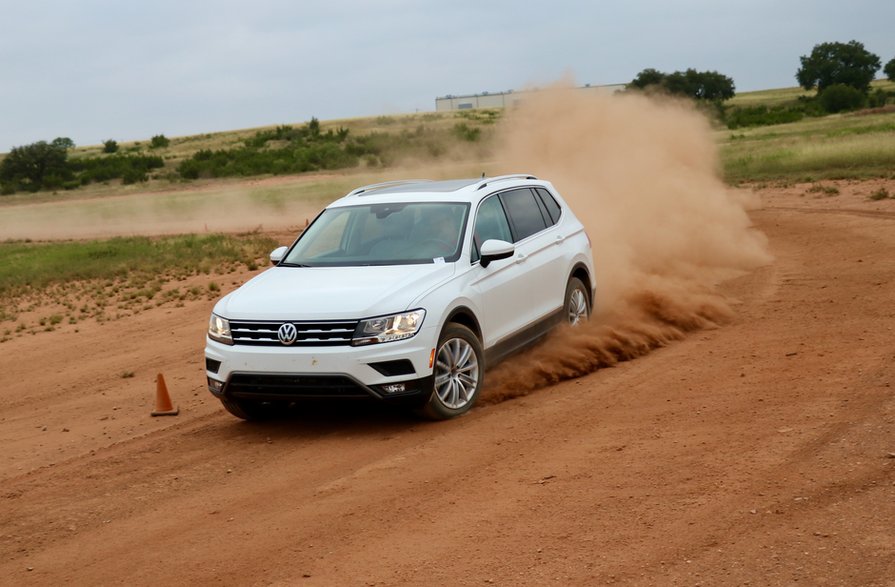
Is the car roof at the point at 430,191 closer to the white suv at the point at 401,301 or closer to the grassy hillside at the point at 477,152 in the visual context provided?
the white suv at the point at 401,301

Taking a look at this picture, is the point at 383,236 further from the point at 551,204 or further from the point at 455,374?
the point at 551,204

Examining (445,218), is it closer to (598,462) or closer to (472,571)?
(598,462)

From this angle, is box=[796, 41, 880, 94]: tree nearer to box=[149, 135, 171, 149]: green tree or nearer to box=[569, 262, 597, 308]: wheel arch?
box=[149, 135, 171, 149]: green tree

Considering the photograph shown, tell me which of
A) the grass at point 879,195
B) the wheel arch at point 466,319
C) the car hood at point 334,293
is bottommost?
the grass at point 879,195

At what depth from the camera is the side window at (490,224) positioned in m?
9.07

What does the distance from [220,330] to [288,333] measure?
27.5 inches

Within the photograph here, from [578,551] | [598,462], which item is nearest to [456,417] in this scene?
[598,462]

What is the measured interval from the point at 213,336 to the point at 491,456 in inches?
98.0

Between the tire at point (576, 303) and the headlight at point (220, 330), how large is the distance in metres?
3.55

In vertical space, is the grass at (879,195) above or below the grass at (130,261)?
below

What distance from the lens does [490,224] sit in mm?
9453

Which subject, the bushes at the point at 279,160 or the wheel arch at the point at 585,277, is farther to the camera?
the bushes at the point at 279,160

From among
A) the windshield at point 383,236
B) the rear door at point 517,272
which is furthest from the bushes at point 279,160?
the windshield at point 383,236

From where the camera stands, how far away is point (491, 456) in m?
7.10
